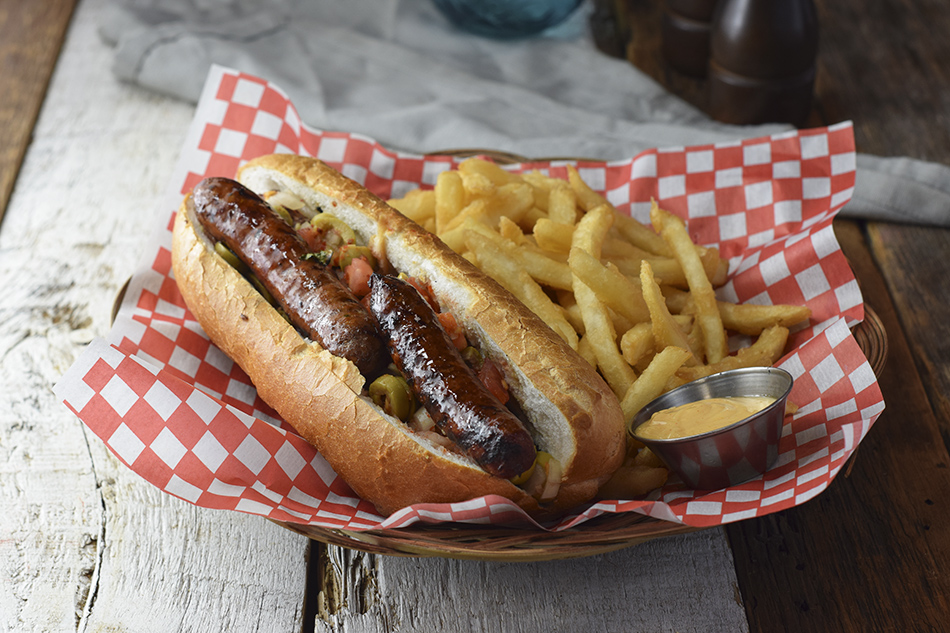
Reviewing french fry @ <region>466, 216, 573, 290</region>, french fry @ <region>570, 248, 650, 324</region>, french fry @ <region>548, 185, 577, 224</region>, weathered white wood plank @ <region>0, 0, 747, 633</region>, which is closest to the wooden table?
weathered white wood plank @ <region>0, 0, 747, 633</region>

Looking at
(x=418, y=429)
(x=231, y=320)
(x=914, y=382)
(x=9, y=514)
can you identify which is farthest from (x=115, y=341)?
(x=914, y=382)

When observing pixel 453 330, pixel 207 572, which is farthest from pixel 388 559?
pixel 453 330

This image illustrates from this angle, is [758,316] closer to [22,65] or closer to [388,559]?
[388,559]

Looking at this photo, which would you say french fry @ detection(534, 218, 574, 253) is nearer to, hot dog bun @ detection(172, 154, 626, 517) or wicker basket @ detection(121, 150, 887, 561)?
hot dog bun @ detection(172, 154, 626, 517)

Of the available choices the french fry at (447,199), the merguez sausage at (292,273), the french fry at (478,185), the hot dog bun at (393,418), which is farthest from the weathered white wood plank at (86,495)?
the french fry at (478,185)

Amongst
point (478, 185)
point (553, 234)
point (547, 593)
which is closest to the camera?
point (547, 593)

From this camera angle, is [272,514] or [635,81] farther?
[635,81]

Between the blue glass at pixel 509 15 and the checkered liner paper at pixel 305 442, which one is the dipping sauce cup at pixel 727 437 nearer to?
the checkered liner paper at pixel 305 442

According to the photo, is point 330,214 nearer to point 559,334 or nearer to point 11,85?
point 559,334
